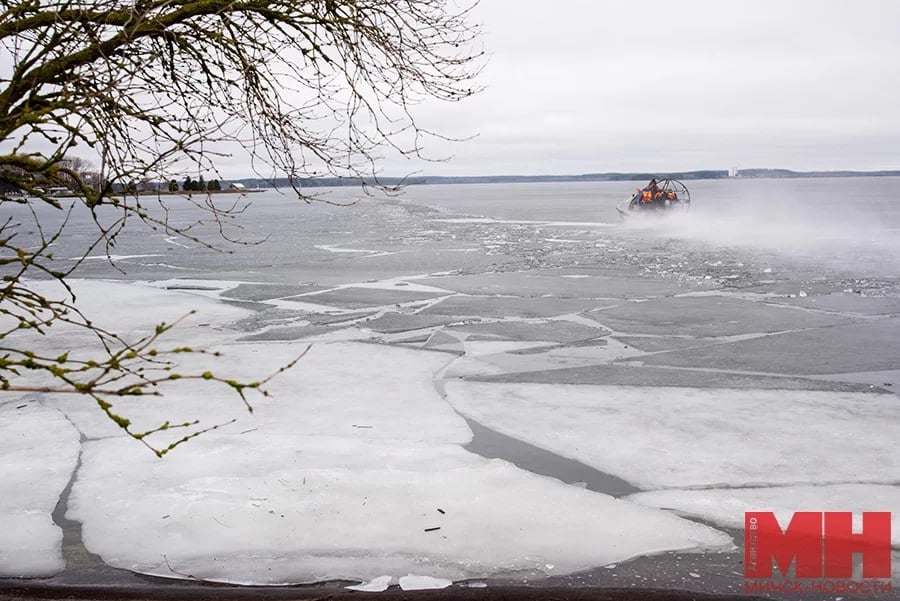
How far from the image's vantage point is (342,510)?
17.6 ft

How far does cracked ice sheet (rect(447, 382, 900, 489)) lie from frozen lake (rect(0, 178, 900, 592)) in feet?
0.10

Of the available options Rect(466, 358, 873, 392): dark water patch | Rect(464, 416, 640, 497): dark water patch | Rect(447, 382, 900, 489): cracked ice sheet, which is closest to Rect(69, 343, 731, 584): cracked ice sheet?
Rect(464, 416, 640, 497): dark water patch

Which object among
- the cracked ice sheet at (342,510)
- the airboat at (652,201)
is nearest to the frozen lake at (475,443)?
the cracked ice sheet at (342,510)

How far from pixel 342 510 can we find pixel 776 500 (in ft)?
9.62

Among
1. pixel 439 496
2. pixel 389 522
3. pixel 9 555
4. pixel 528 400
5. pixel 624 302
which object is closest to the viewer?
pixel 9 555

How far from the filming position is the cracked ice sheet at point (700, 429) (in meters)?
6.04

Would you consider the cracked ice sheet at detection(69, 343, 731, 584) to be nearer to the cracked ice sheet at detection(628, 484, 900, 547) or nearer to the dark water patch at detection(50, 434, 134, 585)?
the dark water patch at detection(50, 434, 134, 585)

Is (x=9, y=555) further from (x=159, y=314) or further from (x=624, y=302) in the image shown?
(x=624, y=302)

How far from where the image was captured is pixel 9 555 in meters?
4.80

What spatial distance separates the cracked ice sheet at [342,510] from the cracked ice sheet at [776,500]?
0.24 meters

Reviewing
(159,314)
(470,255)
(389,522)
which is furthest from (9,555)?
(470,255)

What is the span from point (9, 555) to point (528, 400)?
4650mm

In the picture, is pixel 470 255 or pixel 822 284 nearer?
pixel 822 284

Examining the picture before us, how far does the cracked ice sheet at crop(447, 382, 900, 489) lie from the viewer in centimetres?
604
